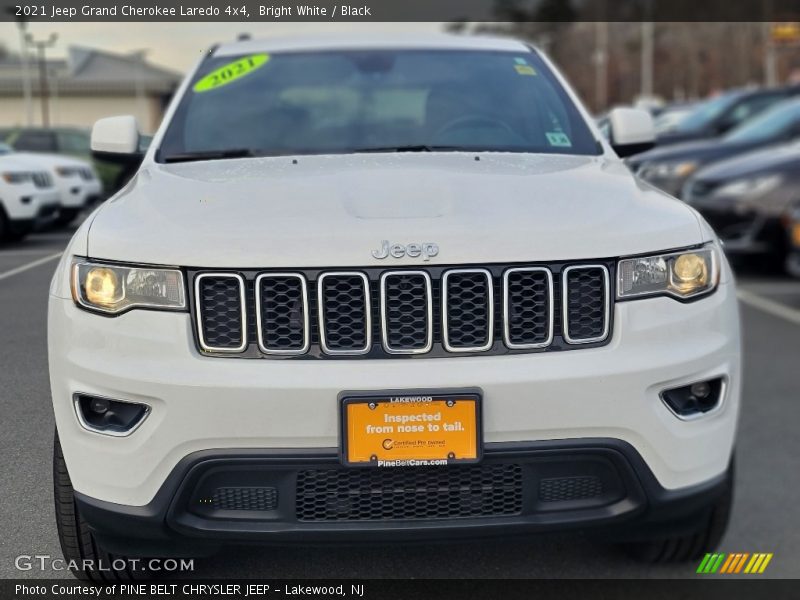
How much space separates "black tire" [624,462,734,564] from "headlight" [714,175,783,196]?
19.6 feet

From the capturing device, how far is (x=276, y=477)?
8.13 ft

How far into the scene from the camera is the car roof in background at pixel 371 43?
165 inches

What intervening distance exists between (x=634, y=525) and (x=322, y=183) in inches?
47.6

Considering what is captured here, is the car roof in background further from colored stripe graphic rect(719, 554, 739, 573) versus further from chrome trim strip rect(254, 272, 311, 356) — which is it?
colored stripe graphic rect(719, 554, 739, 573)

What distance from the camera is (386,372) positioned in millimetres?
2428

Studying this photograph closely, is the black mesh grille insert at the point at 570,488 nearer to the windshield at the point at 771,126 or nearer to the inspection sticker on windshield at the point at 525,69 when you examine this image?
the inspection sticker on windshield at the point at 525,69

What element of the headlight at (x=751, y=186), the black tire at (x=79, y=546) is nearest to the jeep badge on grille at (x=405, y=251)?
the black tire at (x=79, y=546)

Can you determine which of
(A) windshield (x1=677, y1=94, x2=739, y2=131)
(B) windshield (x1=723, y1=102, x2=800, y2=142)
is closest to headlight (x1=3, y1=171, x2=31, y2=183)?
(B) windshield (x1=723, y1=102, x2=800, y2=142)

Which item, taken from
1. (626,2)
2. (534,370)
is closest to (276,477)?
(534,370)

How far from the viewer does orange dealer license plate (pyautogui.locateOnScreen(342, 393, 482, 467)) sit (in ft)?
7.90

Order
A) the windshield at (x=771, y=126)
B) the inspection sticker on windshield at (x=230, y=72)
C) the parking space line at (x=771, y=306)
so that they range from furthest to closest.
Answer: the windshield at (x=771, y=126)
the parking space line at (x=771, y=306)
the inspection sticker on windshield at (x=230, y=72)

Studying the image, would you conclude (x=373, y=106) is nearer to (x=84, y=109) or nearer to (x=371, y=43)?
(x=371, y=43)

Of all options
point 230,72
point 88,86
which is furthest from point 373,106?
point 88,86

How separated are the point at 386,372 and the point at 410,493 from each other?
1.03 feet
